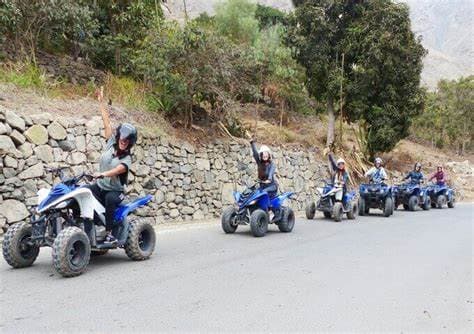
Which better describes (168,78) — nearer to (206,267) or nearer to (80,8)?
(80,8)

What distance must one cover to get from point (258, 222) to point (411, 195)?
12.0 metres

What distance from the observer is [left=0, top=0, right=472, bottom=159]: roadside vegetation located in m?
15.4

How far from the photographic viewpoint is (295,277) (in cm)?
714

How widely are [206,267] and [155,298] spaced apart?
1890 millimetres

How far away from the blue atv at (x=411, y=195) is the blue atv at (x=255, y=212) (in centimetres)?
1043

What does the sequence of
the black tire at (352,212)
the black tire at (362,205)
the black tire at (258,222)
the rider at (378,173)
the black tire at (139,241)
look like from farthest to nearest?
the black tire at (362,205) → the rider at (378,173) → the black tire at (352,212) → the black tire at (258,222) → the black tire at (139,241)

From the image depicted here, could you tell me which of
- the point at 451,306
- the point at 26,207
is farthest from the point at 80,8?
the point at 451,306

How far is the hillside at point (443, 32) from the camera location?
3428 inches

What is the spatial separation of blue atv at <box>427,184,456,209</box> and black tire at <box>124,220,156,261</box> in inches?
680

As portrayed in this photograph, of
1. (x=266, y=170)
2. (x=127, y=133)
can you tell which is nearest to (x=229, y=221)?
(x=266, y=170)

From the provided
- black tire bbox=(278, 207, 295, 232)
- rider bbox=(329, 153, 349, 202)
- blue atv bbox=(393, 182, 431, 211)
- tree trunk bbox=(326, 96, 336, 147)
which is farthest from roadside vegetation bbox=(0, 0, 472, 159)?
black tire bbox=(278, 207, 295, 232)

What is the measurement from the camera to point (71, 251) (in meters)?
6.55

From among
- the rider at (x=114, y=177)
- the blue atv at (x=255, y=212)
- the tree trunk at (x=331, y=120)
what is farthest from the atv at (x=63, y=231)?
the tree trunk at (x=331, y=120)

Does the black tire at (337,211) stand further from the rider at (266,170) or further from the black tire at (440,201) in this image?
the black tire at (440,201)
